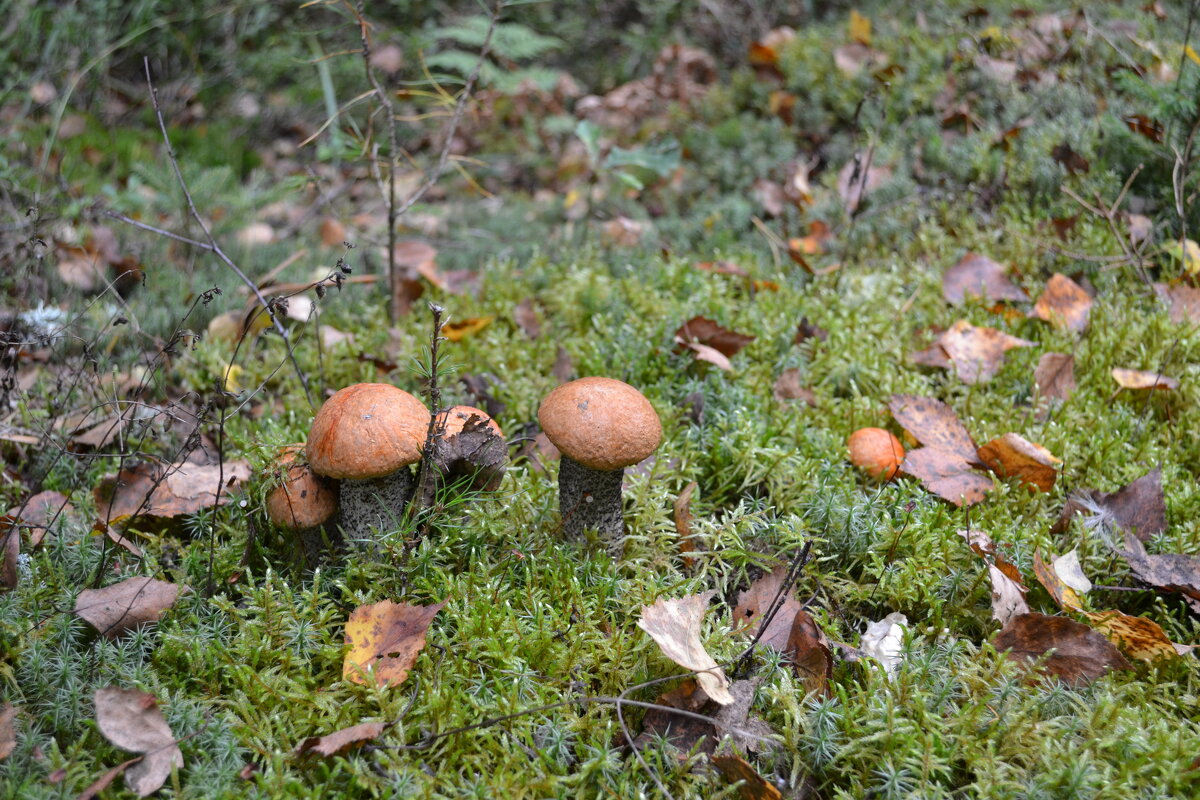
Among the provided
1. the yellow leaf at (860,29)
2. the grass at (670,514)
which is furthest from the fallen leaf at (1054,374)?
the yellow leaf at (860,29)

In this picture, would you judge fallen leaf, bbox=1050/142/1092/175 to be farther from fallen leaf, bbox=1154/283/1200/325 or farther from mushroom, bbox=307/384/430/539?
mushroom, bbox=307/384/430/539

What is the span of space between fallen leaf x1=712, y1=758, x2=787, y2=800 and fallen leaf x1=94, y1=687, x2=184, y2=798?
144cm

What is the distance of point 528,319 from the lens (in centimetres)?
425

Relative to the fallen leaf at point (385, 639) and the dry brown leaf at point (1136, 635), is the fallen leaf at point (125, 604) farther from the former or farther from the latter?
the dry brown leaf at point (1136, 635)

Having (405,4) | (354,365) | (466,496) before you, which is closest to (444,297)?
(354,365)

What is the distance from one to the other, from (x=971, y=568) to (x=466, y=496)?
1.80m

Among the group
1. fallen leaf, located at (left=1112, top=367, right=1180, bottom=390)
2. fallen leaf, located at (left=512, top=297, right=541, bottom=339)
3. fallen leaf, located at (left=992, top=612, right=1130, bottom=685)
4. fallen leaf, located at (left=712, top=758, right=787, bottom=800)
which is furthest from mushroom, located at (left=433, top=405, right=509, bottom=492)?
fallen leaf, located at (left=1112, top=367, right=1180, bottom=390)

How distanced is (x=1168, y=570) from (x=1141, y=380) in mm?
1188

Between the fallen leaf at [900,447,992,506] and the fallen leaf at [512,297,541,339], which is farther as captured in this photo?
the fallen leaf at [512,297,541,339]

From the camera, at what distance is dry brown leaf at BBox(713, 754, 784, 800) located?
197 centimetres

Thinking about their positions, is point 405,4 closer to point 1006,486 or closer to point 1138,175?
point 1138,175

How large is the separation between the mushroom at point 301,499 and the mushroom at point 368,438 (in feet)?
0.27

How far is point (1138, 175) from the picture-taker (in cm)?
457

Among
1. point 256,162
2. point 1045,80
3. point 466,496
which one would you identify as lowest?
point 256,162
